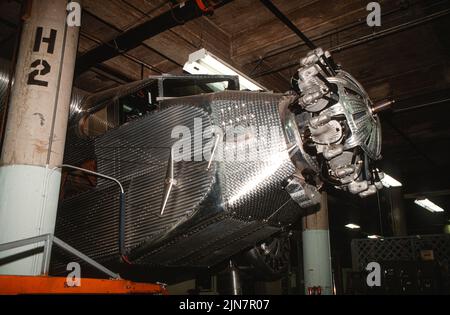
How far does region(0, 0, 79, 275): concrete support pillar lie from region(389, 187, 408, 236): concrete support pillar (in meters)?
13.4

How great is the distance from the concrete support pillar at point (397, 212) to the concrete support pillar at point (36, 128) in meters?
13.4

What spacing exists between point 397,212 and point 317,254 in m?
7.18

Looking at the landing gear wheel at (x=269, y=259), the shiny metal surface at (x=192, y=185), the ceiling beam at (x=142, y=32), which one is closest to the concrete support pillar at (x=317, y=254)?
the landing gear wheel at (x=269, y=259)

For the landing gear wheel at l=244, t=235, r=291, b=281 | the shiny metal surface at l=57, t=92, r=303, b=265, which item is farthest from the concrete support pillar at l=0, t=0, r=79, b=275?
the landing gear wheel at l=244, t=235, r=291, b=281

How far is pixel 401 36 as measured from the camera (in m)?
7.04

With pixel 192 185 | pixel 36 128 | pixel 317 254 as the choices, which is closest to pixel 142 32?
pixel 36 128

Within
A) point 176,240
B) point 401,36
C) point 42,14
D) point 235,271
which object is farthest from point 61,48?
point 401,36

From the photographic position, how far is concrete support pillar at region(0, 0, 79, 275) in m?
3.37

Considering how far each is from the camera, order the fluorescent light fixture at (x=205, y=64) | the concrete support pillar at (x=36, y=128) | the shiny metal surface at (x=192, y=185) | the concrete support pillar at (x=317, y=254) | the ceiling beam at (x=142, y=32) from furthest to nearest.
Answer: the concrete support pillar at (x=317, y=254)
the fluorescent light fixture at (x=205, y=64)
the ceiling beam at (x=142, y=32)
the concrete support pillar at (x=36, y=128)
the shiny metal surface at (x=192, y=185)

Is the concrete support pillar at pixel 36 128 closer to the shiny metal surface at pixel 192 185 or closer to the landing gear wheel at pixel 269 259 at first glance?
the shiny metal surface at pixel 192 185

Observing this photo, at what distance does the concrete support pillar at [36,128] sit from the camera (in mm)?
3365

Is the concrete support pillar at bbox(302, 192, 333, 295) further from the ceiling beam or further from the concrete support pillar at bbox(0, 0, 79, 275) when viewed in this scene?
the concrete support pillar at bbox(0, 0, 79, 275)

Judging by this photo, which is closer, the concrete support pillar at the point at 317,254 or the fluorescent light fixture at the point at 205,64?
the fluorescent light fixture at the point at 205,64

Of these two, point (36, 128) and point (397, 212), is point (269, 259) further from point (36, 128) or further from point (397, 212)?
point (397, 212)
